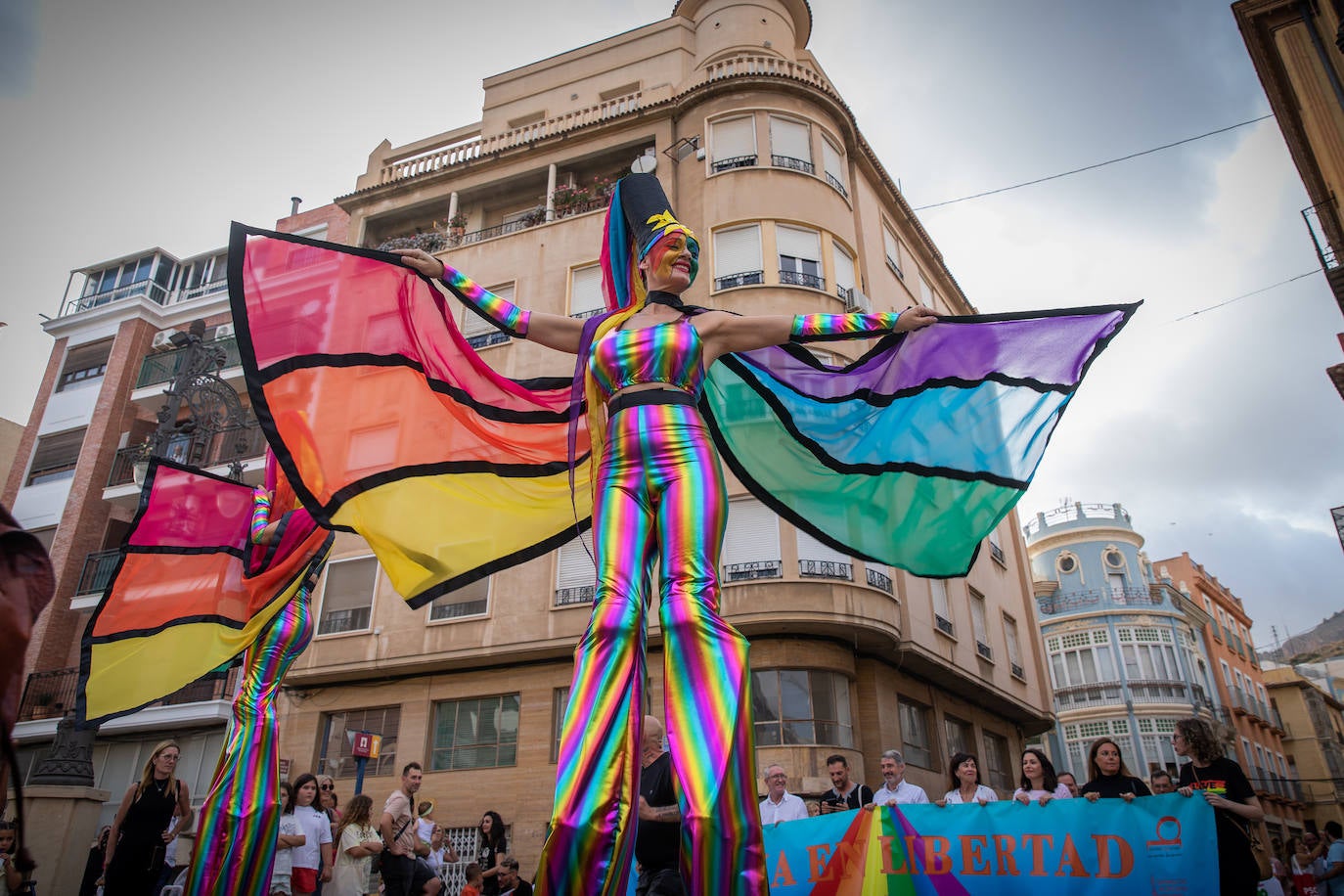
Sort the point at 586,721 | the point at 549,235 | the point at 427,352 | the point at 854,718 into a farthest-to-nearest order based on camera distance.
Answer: the point at 549,235
the point at 854,718
the point at 427,352
the point at 586,721

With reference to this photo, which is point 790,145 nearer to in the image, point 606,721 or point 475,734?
point 475,734

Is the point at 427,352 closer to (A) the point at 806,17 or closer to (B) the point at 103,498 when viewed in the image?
(A) the point at 806,17

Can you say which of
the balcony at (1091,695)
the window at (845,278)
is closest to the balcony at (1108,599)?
the balcony at (1091,695)

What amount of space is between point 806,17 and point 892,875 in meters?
27.8

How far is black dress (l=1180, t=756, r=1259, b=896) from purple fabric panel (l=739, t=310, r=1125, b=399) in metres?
2.76

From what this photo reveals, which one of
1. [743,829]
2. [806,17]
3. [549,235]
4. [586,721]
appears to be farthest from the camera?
[806,17]

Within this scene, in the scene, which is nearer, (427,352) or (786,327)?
(786,327)

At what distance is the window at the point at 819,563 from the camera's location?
776 inches

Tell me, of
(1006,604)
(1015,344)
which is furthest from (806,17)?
(1015,344)

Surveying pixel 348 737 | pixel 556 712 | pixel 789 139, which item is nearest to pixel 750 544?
pixel 556 712

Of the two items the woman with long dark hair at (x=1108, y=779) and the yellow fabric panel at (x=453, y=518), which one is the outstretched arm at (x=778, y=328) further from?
the woman with long dark hair at (x=1108, y=779)

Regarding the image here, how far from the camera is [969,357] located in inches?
232

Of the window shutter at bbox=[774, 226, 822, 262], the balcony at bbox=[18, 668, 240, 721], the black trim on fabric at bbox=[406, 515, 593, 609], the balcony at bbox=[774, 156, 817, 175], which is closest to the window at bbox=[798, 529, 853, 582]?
the window shutter at bbox=[774, 226, 822, 262]

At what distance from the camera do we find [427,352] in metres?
5.75
